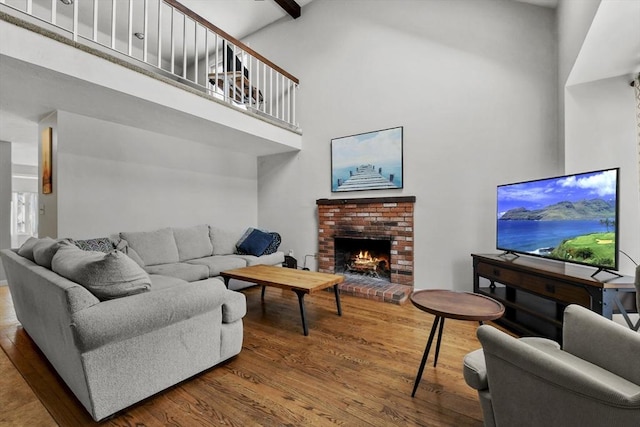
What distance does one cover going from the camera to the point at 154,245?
3551mm

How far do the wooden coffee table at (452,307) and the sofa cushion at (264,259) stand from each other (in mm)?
2517

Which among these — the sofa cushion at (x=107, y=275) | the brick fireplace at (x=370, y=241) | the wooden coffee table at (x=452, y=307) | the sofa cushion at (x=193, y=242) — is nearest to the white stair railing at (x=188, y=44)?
the brick fireplace at (x=370, y=241)

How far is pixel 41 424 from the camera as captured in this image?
142 cm

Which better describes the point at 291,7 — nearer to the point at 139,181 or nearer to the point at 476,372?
the point at 139,181

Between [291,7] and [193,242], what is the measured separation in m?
4.03

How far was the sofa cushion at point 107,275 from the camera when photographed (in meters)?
1.52

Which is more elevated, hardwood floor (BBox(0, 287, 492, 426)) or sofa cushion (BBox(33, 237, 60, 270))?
sofa cushion (BBox(33, 237, 60, 270))

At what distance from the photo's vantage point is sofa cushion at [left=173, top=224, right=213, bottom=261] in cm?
384

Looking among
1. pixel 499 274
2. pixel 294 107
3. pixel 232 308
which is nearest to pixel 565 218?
pixel 499 274

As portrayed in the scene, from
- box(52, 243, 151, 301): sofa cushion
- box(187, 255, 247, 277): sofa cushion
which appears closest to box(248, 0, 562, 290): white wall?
box(187, 255, 247, 277): sofa cushion

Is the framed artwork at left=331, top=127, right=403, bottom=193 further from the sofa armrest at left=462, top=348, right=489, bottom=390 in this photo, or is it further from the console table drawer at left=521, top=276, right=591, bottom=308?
the sofa armrest at left=462, top=348, right=489, bottom=390

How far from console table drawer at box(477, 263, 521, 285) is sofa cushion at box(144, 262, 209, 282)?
3050mm

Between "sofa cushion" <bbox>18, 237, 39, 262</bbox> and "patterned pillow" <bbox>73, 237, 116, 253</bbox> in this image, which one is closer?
"sofa cushion" <bbox>18, 237, 39, 262</bbox>

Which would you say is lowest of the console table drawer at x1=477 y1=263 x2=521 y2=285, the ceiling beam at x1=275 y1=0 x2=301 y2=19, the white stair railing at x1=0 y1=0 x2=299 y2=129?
the console table drawer at x1=477 y1=263 x2=521 y2=285
